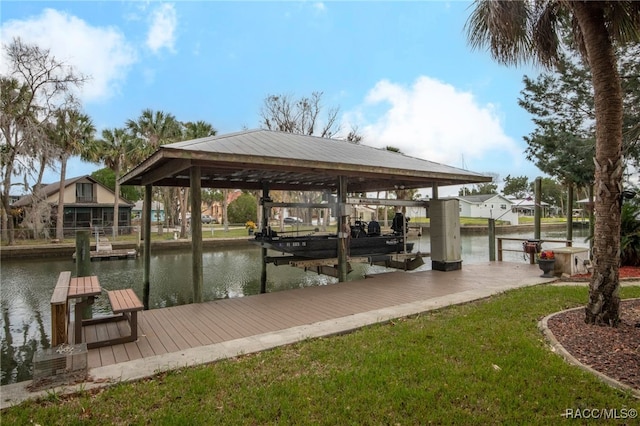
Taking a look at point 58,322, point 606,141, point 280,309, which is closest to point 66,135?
point 280,309

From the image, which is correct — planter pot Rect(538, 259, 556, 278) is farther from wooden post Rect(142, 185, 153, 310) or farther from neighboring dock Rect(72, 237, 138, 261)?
neighboring dock Rect(72, 237, 138, 261)

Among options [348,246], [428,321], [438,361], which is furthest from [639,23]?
[348,246]

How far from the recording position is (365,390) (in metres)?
2.92

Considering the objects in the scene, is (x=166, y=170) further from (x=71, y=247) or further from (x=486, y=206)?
(x=486, y=206)

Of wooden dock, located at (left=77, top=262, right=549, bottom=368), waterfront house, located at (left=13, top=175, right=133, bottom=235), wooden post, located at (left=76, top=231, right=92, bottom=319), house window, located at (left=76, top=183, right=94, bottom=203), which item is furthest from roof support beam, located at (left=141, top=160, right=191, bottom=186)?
house window, located at (left=76, top=183, right=94, bottom=203)

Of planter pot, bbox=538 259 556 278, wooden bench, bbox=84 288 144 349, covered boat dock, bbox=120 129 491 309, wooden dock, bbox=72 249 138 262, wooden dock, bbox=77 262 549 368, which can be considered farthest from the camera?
wooden dock, bbox=72 249 138 262

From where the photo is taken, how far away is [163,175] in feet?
24.1

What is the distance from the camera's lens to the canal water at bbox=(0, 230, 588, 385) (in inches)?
253

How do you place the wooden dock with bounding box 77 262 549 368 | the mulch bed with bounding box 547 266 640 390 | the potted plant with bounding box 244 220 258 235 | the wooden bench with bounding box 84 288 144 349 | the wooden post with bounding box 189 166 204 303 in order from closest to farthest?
the mulch bed with bounding box 547 266 640 390
the wooden bench with bounding box 84 288 144 349
the wooden dock with bounding box 77 262 549 368
the wooden post with bounding box 189 166 204 303
the potted plant with bounding box 244 220 258 235

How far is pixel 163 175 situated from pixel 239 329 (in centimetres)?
407

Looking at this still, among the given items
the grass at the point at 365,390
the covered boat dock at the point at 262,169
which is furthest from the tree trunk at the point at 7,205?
the grass at the point at 365,390

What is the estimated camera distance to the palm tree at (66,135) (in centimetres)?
2183

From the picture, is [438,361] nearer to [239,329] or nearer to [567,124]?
[239,329]

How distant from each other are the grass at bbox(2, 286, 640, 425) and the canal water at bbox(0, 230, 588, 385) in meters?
3.22
